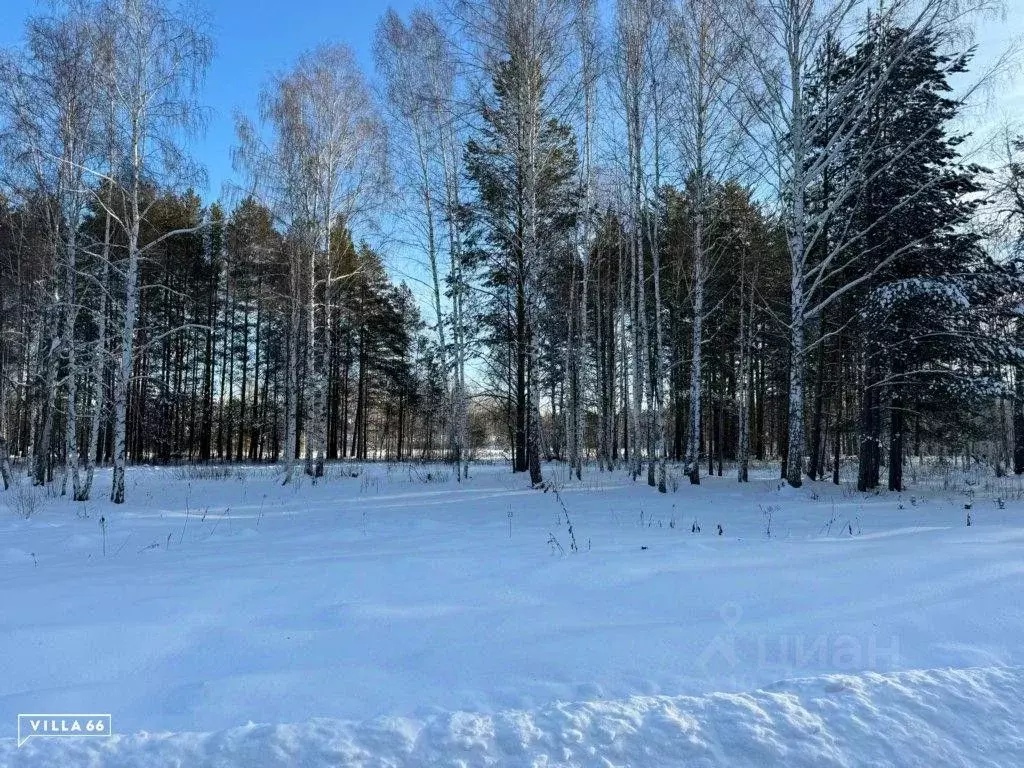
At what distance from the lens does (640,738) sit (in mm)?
2031

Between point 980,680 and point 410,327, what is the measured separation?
28256 millimetres

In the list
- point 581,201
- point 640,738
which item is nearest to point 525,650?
point 640,738

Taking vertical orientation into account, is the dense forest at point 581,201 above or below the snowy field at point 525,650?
above

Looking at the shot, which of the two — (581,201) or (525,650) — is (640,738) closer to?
(525,650)

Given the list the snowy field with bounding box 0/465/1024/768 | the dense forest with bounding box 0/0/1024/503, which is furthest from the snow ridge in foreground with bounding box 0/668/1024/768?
the dense forest with bounding box 0/0/1024/503

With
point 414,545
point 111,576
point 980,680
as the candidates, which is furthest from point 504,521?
point 980,680

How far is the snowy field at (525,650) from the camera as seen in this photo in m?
2.01

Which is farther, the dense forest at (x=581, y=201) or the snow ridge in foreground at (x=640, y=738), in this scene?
the dense forest at (x=581, y=201)

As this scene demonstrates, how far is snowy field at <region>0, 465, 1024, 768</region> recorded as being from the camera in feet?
6.59

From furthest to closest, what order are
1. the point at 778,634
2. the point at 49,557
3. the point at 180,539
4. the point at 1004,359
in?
the point at 1004,359 < the point at 180,539 < the point at 49,557 < the point at 778,634

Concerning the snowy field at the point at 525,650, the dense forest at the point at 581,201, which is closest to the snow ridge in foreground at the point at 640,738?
the snowy field at the point at 525,650

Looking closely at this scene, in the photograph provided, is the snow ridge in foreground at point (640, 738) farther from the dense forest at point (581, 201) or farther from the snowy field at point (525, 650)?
the dense forest at point (581, 201)

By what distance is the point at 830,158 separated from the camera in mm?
10156

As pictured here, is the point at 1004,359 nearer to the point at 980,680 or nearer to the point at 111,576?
the point at 980,680
